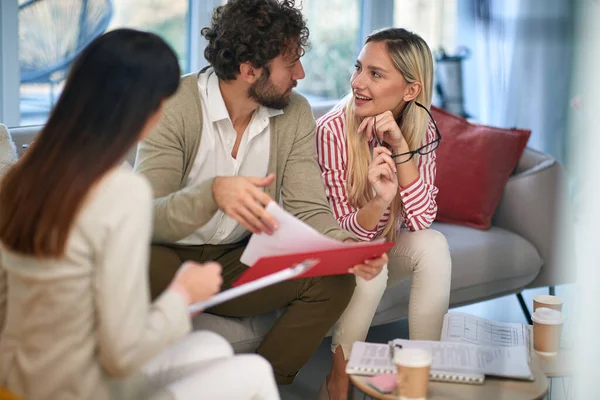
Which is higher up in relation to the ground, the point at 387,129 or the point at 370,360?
the point at 387,129

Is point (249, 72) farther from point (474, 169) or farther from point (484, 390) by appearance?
point (474, 169)

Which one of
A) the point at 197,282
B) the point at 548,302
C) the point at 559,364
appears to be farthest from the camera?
the point at 548,302

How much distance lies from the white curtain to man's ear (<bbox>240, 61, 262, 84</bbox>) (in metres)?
0.70

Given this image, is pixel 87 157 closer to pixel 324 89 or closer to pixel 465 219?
pixel 465 219

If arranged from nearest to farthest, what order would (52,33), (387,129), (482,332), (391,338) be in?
(482,332) → (387,129) → (391,338) → (52,33)

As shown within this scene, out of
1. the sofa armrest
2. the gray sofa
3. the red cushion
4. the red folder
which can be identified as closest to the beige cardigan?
the red folder

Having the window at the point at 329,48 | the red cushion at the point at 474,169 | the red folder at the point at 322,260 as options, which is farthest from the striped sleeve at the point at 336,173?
the window at the point at 329,48

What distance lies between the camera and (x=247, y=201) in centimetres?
162

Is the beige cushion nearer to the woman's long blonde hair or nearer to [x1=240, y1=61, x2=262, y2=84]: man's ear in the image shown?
[x1=240, y1=61, x2=262, y2=84]: man's ear

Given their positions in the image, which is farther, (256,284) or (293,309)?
(293,309)

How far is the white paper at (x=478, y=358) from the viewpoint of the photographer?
1657mm

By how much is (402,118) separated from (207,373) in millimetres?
1248

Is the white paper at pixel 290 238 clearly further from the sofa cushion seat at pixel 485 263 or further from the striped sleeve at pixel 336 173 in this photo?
the sofa cushion seat at pixel 485 263

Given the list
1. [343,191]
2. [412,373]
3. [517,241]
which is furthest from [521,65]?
[412,373]
